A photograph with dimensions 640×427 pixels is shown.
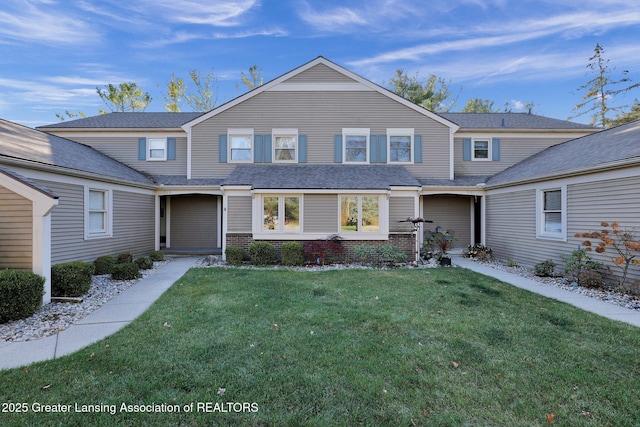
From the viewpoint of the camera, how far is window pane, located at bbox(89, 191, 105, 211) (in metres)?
9.26

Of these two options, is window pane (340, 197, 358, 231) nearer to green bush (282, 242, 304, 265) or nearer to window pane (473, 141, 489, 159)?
green bush (282, 242, 304, 265)

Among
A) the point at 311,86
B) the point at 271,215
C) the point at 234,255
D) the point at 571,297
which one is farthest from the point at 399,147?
the point at 234,255

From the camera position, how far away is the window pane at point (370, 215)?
1105 cm

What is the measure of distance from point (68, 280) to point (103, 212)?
14.3 feet

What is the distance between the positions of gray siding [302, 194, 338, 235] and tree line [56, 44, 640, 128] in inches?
687

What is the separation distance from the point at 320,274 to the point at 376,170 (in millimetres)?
6009

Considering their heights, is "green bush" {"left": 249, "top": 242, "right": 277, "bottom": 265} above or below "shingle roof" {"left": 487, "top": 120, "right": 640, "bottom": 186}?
below

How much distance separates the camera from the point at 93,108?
24859mm

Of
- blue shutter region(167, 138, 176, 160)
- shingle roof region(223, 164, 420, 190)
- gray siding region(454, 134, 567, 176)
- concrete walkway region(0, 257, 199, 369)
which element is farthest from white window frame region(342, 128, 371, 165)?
concrete walkway region(0, 257, 199, 369)

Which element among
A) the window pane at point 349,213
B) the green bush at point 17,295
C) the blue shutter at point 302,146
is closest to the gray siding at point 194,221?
the blue shutter at point 302,146

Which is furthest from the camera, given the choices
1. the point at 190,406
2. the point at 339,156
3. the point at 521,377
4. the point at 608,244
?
the point at 339,156

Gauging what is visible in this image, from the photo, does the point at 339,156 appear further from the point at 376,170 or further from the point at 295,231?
the point at 295,231

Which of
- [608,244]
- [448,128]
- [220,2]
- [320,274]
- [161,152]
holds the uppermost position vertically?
[220,2]

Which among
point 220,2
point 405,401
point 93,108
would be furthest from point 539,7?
point 93,108
